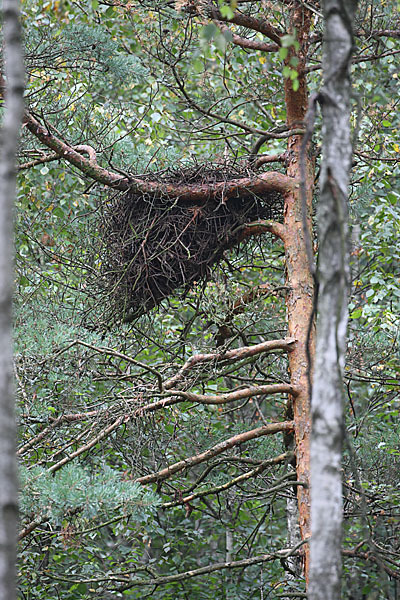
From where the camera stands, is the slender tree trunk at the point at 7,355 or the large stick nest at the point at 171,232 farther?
the large stick nest at the point at 171,232

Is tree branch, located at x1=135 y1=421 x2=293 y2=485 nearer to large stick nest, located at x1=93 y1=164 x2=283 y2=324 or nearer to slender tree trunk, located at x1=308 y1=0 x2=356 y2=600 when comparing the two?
large stick nest, located at x1=93 y1=164 x2=283 y2=324

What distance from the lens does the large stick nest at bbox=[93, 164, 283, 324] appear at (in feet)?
→ 12.9

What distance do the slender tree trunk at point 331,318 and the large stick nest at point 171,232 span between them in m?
2.05

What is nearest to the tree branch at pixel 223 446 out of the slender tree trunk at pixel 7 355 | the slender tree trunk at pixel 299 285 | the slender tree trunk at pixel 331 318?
the slender tree trunk at pixel 299 285

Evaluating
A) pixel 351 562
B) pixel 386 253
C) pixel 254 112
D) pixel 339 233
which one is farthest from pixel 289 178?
pixel 351 562

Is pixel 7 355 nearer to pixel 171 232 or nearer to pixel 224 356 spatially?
pixel 224 356

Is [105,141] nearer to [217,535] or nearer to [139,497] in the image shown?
[139,497]

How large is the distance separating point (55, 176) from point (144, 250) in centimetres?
421

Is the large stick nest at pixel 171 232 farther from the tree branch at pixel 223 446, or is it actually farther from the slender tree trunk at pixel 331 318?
the slender tree trunk at pixel 331 318

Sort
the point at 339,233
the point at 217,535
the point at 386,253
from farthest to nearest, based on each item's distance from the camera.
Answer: the point at 217,535 < the point at 386,253 < the point at 339,233

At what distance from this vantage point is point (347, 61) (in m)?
1.81

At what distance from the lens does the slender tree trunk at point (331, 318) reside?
167cm

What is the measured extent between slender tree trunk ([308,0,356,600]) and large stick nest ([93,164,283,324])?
205 centimetres

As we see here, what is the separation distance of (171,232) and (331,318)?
2.35 m
